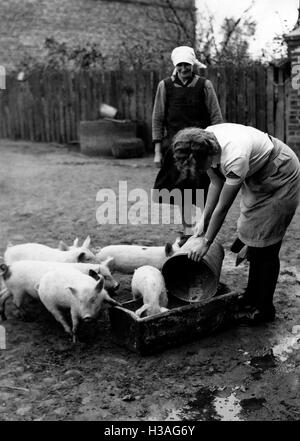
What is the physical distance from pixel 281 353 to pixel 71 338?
1470 mm

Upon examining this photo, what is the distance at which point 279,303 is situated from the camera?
4863 millimetres

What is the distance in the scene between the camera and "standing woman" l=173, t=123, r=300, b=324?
3.71 meters

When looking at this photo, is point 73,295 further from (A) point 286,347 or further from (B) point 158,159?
(B) point 158,159

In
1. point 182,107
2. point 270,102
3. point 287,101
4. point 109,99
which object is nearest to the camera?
point 182,107

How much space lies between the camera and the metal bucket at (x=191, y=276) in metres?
4.45

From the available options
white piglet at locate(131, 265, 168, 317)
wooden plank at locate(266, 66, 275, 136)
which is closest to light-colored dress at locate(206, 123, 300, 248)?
white piglet at locate(131, 265, 168, 317)

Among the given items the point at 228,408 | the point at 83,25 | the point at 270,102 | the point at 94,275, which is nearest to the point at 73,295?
the point at 94,275

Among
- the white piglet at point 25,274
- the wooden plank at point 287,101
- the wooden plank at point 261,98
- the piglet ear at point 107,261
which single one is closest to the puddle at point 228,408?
the white piglet at point 25,274

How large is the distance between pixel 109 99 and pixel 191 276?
10095 millimetres

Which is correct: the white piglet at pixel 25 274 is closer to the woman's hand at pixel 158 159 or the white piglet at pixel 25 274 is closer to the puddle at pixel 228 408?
the puddle at pixel 228 408

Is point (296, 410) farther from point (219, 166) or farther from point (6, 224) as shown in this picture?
point (6, 224)

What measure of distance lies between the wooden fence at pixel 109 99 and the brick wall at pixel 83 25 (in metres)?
5.75

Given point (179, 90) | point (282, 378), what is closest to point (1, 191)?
point (179, 90)

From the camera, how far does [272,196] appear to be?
13.5ft
